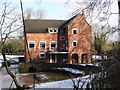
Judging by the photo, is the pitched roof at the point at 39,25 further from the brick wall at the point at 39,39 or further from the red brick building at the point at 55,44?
the brick wall at the point at 39,39

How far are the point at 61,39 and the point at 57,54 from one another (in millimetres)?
2917

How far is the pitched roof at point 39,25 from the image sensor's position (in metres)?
31.3

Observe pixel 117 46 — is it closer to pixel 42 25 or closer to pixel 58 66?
pixel 58 66

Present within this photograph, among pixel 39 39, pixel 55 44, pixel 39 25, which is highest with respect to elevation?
pixel 39 25

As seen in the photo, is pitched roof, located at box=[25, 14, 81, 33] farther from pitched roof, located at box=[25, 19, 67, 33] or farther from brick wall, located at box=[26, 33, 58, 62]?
brick wall, located at box=[26, 33, 58, 62]

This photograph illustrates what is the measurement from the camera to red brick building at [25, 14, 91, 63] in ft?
97.6

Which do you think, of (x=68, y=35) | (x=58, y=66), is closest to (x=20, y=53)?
(x=68, y=35)

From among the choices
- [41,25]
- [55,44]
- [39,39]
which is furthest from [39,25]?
[55,44]

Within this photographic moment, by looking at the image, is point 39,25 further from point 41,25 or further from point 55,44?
point 55,44

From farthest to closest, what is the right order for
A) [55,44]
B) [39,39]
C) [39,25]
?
[39,25] → [55,44] → [39,39]

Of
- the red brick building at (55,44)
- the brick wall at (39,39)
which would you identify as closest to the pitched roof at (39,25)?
the red brick building at (55,44)

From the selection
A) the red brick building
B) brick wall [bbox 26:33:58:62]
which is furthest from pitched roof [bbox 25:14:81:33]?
brick wall [bbox 26:33:58:62]

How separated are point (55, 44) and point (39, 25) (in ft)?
15.9

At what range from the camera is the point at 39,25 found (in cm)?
3262
